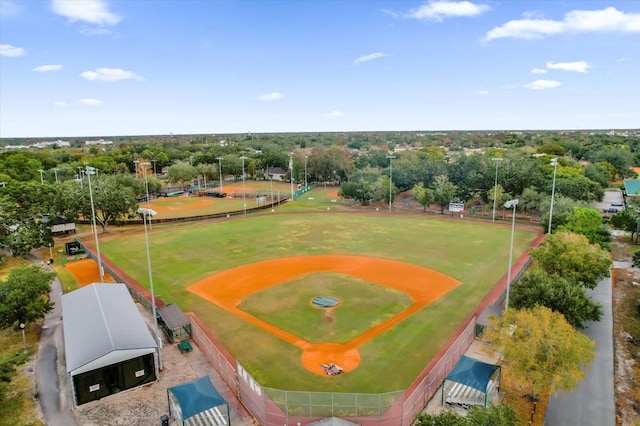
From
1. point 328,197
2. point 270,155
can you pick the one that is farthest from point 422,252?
→ point 270,155

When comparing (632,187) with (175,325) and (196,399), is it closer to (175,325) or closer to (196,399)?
(175,325)

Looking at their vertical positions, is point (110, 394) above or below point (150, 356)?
below

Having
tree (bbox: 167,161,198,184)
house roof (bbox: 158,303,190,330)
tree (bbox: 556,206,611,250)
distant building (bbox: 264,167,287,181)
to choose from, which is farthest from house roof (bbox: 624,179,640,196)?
tree (bbox: 167,161,198,184)

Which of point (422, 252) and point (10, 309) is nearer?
point (10, 309)

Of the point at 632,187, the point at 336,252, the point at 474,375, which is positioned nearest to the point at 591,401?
the point at 474,375

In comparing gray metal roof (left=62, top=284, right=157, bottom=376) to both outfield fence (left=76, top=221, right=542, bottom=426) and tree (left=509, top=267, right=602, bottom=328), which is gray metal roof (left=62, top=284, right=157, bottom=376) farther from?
tree (left=509, top=267, right=602, bottom=328)

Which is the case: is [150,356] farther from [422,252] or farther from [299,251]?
[422,252]
